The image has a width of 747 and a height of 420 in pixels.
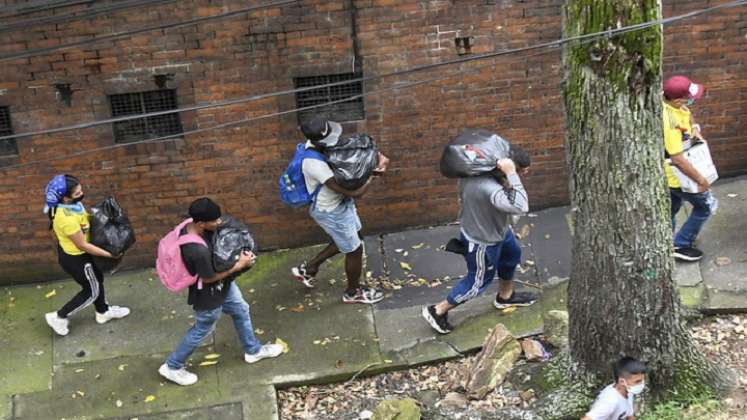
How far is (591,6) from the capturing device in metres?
5.27

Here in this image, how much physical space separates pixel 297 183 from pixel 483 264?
154cm

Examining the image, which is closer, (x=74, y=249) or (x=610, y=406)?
(x=610, y=406)

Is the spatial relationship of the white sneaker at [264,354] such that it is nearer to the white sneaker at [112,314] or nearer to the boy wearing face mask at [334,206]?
the boy wearing face mask at [334,206]

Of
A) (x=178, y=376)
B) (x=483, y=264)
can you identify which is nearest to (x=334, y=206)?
(x=483, y=264)

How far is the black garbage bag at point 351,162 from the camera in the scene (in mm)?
7160

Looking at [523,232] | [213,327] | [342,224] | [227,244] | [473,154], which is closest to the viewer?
[227,244]

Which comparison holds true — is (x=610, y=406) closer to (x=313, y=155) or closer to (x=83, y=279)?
(x=313, y=155)

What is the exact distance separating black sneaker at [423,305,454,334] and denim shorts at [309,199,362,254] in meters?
0.77

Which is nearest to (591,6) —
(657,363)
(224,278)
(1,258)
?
(657,363)

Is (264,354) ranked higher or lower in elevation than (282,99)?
lower

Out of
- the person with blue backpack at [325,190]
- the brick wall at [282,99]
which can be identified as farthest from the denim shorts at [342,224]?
the brick wall at [282,99]

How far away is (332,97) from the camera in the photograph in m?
8.17

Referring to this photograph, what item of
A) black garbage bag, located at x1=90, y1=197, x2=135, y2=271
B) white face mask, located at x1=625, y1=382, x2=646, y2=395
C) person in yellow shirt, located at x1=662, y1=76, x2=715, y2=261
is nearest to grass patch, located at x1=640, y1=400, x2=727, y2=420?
white face mask, located at x1=625, y1=382, x2=646, y2=395

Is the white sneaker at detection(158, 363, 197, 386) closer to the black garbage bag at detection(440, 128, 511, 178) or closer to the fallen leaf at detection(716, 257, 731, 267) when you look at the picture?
the black garbage bag at detection(440, 128, 511, 178)
